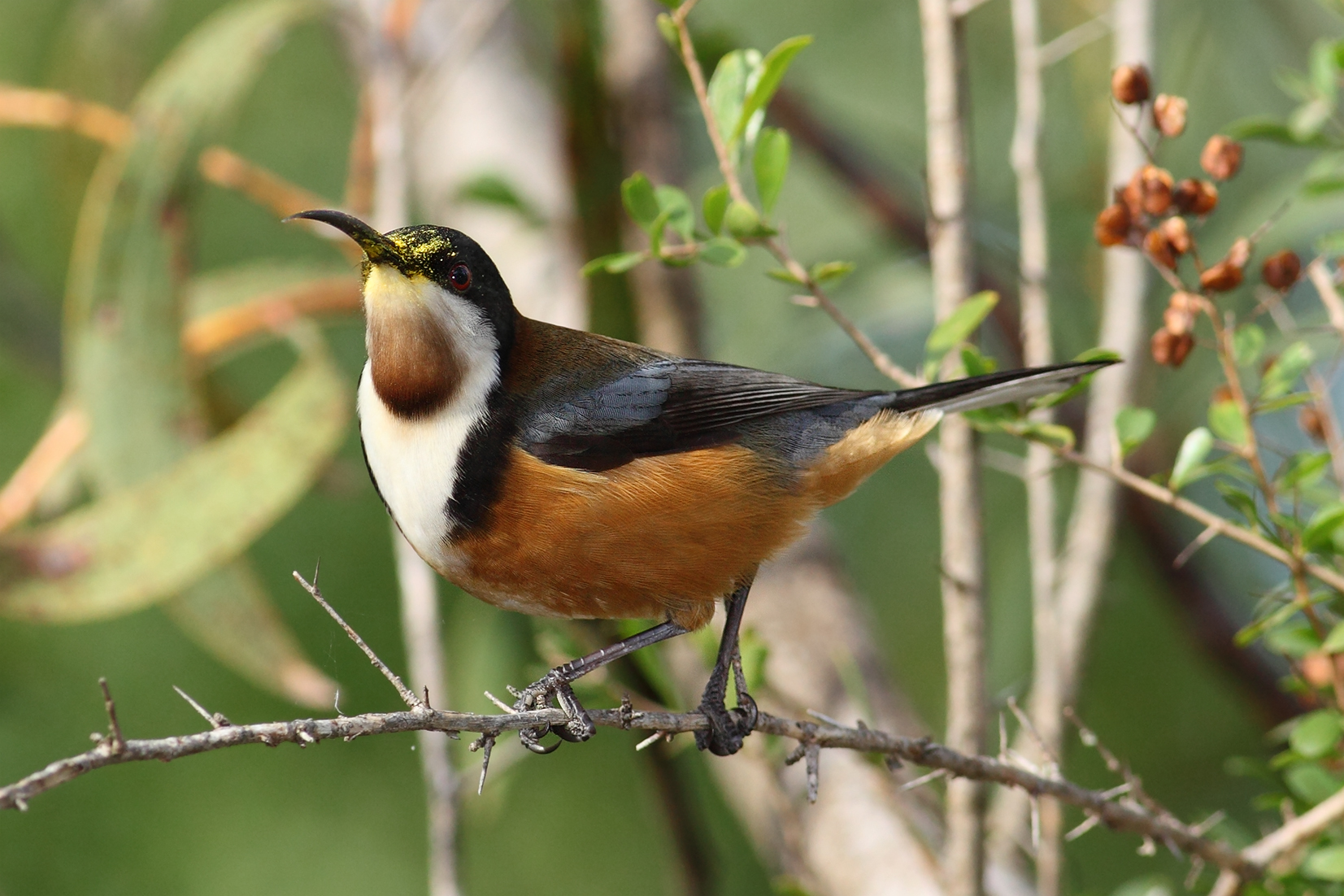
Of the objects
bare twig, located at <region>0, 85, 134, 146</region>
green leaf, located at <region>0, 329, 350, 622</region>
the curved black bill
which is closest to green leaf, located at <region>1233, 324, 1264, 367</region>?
the curved black bill

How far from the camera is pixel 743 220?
5.05ft

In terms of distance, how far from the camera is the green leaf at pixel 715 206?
153cm

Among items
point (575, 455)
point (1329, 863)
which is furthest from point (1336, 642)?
point (575, 455)

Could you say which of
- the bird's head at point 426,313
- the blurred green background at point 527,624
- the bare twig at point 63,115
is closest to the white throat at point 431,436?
the bird's head at point 426,313

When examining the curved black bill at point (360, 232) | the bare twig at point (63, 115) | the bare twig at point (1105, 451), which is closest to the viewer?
the curved black bill at point (360, 232)

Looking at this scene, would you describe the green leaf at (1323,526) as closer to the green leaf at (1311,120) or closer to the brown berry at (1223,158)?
the brown berry at (1223,158)

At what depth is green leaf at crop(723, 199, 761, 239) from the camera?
1533mm

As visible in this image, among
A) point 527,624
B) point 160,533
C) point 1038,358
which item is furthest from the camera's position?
point 527,624

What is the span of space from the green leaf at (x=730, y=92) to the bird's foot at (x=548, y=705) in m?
0.71

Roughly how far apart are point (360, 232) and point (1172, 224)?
0.93 m

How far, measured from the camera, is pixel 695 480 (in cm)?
168

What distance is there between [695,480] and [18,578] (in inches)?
64.1

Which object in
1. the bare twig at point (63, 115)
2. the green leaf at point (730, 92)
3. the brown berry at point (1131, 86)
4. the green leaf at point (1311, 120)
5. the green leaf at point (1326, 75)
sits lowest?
the green leaf at point (1311, 120)

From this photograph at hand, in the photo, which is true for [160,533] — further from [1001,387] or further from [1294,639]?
[1294,639]
